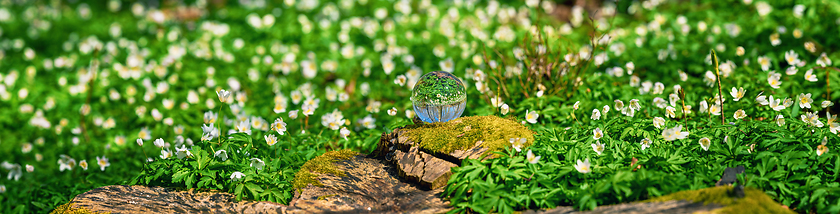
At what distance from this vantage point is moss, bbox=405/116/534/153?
2772 mm

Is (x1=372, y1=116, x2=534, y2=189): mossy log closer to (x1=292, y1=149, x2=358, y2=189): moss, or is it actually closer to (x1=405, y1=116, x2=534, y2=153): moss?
(x1=405, y1=116, x2=534, y2=153): moss

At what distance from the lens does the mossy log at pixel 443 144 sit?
271cm

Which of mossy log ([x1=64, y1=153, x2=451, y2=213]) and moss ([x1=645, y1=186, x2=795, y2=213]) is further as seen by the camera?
mossy log ([x1=64, y1=153, x2=451, y2=213])

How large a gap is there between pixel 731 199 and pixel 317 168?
2.07 metres

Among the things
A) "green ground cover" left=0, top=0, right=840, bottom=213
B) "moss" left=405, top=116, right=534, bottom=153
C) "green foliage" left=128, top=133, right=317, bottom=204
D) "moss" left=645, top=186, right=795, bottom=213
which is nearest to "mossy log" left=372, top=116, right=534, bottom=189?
"moss" left=405, top=116, right=534, bottom=153

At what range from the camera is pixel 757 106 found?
11.1 ft

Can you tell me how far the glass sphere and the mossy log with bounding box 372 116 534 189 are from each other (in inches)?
3.3

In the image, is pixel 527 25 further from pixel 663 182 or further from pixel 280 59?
pixel 663 182

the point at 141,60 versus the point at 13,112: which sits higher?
the point at 141,60

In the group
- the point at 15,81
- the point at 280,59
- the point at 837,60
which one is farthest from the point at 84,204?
the point at 837,60

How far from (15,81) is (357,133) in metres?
4.84

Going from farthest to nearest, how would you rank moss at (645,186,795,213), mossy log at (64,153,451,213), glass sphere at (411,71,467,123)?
1. glass sphere at (411,71,467,123)
2. mossy log at (64,153,451,213)
3. moss at (645,186,795,213)

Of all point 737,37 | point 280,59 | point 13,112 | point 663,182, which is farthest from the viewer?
point 280,59

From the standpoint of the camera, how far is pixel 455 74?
16.0 ft
